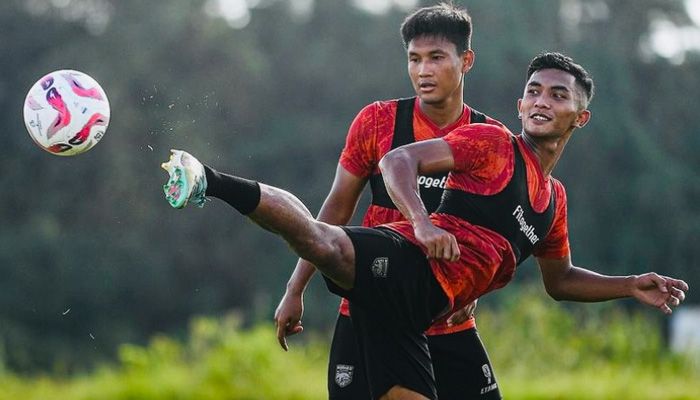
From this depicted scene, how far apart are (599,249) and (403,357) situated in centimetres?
3172

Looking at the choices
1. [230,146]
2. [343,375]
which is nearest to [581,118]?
[343,375]

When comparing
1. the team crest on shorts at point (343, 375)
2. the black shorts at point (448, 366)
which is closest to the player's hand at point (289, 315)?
the black shorts at point (448, 366)

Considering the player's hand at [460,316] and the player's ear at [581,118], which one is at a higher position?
the player's ear at [581,118]

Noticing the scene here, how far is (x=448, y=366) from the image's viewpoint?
7.07m

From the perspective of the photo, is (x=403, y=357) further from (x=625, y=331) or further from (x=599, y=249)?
(x=599, y=249)

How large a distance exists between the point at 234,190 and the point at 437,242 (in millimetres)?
940

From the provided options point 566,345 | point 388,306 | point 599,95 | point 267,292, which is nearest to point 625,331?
point 566,345

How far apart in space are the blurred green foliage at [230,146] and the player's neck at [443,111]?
25.5m

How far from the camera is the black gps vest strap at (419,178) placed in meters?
6.98

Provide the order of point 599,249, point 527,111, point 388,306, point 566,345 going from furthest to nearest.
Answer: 1. point 599,249
2. point 566,345
3. point 527,111
4. point 388,306

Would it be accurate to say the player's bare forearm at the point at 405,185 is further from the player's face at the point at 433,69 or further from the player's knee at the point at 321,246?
the player's face at the point at 433,69

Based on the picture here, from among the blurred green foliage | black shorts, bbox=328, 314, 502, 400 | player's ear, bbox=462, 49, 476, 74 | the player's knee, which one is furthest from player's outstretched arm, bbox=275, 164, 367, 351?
the blurred green foliage

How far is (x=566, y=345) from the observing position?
50.3ft

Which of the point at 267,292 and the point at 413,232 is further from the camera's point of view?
the point at 267,292
